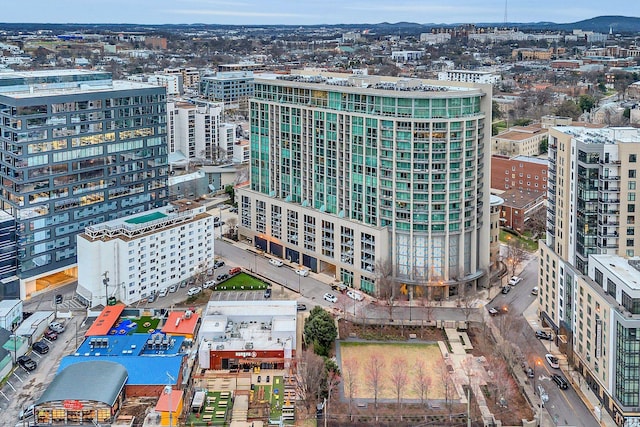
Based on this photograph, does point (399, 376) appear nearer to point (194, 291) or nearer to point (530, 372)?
point (530, 372)

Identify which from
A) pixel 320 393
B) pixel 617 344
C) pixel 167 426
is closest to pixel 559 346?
pixel 617 344

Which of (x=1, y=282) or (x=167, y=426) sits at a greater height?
(x=1, y=282)

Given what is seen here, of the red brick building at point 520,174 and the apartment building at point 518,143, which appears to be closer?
the red brick building at point 520,174

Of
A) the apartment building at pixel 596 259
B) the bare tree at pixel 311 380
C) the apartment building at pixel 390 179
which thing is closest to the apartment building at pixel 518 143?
the apartment building at pixel 390 179

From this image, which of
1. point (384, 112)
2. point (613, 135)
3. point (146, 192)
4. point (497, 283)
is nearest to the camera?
point (613, 135)

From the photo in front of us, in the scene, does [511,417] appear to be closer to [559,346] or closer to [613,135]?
[559,346]

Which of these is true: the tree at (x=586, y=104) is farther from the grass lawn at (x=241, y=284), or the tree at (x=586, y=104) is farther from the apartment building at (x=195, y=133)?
the grass lawn at (x=241, y=284)
